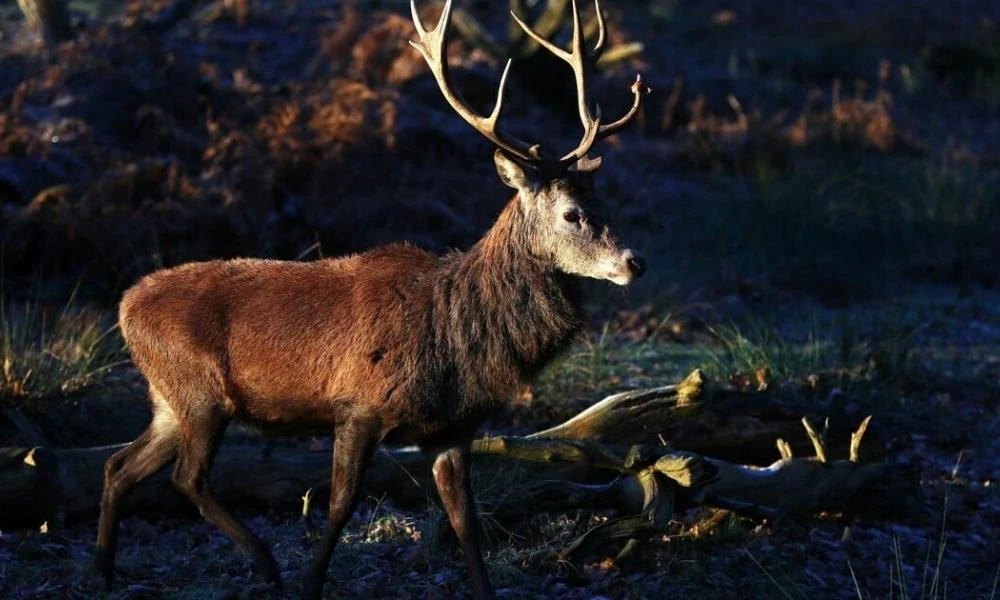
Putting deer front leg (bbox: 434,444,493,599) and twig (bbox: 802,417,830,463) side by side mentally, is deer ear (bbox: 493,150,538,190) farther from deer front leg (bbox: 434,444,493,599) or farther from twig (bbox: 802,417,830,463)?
twig (bbox: 802,417,830,463)

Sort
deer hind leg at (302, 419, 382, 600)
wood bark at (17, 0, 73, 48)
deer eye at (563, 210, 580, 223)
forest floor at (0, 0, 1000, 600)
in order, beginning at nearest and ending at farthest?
deer hind leg at (302, 419, 382, 600) → deer eye at (563, 210, 580, 223) → forest floor at (0, 0, 1000, 600) → wood bark at (17, 0, 73, 48)

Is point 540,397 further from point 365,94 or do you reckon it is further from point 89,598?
point 365,94

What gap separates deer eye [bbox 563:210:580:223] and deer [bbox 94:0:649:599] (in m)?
0.02

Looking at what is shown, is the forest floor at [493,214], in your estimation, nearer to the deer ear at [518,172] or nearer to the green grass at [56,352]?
the green grass at [56,352]

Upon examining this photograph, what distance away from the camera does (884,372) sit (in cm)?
1102

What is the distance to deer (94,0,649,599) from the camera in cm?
677

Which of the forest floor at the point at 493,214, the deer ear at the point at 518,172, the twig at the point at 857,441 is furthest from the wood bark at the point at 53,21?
the twig at the point at 857,441

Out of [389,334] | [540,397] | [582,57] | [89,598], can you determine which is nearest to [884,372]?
[540,397]

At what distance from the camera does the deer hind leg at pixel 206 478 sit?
7.06 m

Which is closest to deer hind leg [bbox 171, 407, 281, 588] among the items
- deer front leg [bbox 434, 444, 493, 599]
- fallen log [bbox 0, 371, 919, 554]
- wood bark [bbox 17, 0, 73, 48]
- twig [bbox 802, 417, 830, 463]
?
fallen log [bbox 0, 371, 919, 554]

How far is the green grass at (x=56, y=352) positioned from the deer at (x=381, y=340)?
2.05 metres

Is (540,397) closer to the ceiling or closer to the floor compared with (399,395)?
closer to the floor

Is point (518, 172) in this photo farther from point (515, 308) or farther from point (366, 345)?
point (366, 345)

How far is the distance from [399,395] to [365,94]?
27.2ft
